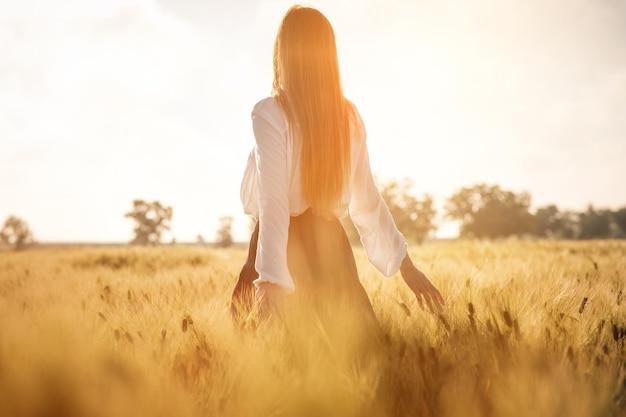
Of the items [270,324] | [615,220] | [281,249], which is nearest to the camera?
[270,324]

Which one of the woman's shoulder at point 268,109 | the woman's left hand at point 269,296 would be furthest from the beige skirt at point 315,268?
the woman's shoulder at point 268,109

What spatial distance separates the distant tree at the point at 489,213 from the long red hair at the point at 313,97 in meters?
56.4

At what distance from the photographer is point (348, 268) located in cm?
230

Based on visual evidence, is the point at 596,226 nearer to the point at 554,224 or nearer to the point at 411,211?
the point at 554,224

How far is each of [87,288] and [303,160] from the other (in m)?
2.09

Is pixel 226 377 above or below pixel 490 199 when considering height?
below

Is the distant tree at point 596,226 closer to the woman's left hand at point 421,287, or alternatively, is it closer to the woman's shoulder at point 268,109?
the woman's left hand at point 421,287

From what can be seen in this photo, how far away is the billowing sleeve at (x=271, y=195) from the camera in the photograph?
6.31ft

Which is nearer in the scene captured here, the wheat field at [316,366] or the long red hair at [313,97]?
the wheat field at [316,366]

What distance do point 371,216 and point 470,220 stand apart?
2291 inches

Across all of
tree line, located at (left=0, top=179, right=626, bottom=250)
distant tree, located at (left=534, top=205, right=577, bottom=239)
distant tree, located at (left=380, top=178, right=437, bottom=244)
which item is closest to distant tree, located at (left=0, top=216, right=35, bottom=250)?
tree line, located at (left=0, top=179, right=626, bottom=250)

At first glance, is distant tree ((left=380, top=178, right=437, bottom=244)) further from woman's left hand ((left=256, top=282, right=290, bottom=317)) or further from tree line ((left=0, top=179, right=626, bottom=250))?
woman's left hand ((left=256, top=282, right=290, bottom=317))

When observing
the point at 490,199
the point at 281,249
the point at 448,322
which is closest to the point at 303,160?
the point at 281,249

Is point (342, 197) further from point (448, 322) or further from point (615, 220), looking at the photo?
point (615, 220)
